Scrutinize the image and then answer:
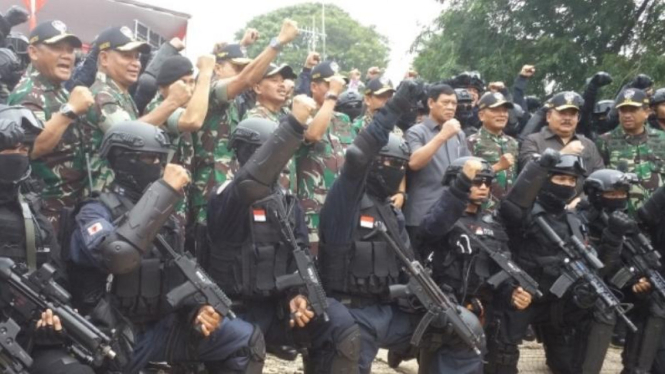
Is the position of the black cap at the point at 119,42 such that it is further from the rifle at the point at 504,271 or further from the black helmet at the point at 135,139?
the rifle at the point at 504,271

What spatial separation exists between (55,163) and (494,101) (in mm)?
3926

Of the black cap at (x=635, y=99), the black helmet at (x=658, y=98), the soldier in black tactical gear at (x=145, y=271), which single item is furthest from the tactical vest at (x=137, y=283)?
the black helmet at (x=658, y=98)

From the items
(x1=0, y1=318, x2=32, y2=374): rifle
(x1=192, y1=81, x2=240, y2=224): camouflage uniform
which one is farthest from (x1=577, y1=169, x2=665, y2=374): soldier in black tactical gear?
(x1=0, y1=318, x2=32, y2=374): rifle

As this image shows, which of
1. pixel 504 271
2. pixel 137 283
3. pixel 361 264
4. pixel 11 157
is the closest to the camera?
pixel 11 157

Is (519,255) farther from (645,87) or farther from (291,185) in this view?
(645,87)

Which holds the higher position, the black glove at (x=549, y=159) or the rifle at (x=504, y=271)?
the black glove at (x=549, y=159)

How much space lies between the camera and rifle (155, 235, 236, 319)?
16.9ft

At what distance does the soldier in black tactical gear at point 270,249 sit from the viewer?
5457 millimetres

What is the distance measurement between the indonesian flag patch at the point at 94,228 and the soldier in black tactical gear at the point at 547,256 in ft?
11.1

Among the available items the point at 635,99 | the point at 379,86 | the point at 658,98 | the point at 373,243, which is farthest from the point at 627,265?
the point at 373,243

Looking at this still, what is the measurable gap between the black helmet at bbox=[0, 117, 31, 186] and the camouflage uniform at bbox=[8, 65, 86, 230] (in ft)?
2.25

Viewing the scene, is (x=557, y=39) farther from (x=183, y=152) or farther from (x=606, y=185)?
(x=183, y=152)

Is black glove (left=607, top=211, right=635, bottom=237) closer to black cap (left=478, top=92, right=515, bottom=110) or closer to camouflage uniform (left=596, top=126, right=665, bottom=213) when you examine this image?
camouflage uniform (left=596, top=126, right=665, bottom=213)

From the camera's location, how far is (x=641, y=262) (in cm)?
782
